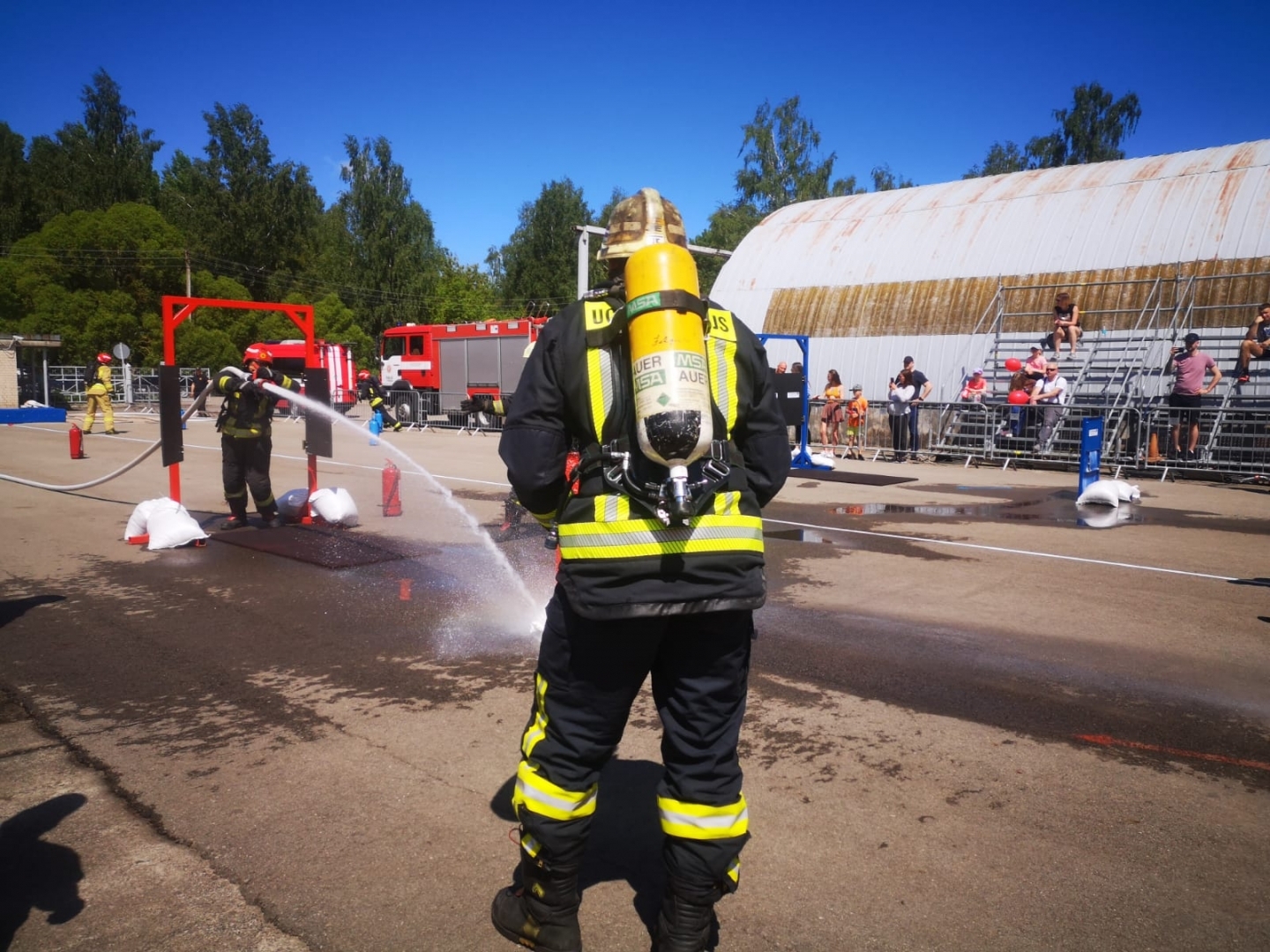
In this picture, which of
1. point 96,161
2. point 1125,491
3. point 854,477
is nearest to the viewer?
point 1125,491

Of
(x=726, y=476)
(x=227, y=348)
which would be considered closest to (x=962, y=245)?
(x=726, y=476)

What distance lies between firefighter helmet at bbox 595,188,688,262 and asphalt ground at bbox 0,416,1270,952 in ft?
6.56

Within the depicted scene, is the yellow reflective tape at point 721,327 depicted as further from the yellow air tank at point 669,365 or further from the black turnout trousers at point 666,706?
the black turnout trousers at point 666,706

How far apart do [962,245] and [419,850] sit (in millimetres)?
21603

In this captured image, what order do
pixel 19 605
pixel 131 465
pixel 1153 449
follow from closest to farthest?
1. pixel 19 605
2. pixel 131 465
3. pixel 1153 449

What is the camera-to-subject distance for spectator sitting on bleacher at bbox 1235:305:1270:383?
16.1m

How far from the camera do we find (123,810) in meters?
3.39

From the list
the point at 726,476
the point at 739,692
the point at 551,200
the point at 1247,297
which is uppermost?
the point at 551,200

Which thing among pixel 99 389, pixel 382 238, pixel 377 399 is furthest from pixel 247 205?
pixel 377 399

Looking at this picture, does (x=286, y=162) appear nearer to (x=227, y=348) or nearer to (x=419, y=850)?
(x=227, y=348)

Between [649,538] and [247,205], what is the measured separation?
206 feet

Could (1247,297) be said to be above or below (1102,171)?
below

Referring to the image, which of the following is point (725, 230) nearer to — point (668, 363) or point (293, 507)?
point (293, 507)

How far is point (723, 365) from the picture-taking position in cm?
258
